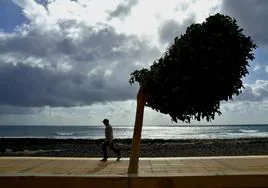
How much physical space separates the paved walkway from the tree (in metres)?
1.48

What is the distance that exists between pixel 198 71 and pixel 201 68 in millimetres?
99

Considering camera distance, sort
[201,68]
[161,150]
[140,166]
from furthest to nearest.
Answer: [161,150] < [140,166] < [201,68]

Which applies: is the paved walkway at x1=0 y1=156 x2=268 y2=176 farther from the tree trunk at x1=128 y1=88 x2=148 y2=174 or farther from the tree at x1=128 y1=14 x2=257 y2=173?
the tree at x1=128 y1=14 x2=257 y2=173

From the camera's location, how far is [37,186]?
7.98 metres

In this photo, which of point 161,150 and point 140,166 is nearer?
point 140,166

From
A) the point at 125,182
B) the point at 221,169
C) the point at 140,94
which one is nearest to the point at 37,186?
the point at 125,182

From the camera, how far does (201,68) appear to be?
9.44 metres

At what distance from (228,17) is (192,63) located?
49.2 inches

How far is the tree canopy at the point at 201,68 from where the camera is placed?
30.6 ft

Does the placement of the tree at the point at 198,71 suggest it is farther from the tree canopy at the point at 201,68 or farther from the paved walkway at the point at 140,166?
the paved walkway at the point at 140,166

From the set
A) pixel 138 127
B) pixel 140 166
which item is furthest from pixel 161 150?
pixel 138 127

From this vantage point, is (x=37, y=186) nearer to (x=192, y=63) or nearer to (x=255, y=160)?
(x=192, y=63)

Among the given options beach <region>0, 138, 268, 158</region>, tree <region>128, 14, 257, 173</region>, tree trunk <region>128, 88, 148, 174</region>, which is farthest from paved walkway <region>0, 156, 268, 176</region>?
beach <region>0, 138, 268, 158</region>

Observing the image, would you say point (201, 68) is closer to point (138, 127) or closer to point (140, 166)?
point (138, 127)
